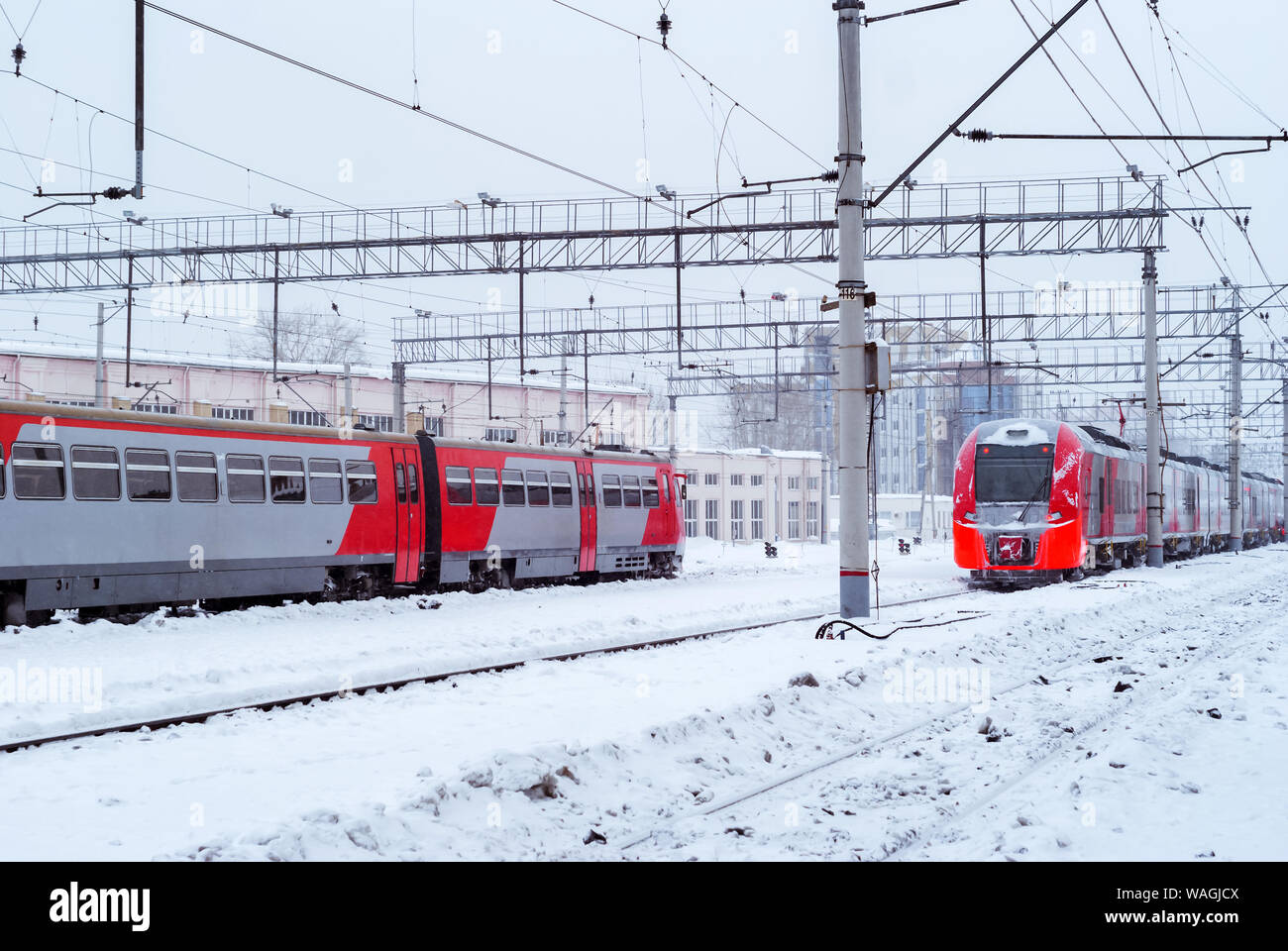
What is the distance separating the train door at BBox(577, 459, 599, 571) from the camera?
26734 millimetres

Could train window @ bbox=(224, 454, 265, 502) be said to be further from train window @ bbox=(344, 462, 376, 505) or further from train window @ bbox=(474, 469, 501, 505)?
train window @ bbox=(474, 469, 501, 505)

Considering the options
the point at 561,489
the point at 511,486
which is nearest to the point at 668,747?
the point at 511,486

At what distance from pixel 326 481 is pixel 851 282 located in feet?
30.7

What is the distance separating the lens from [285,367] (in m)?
50.8

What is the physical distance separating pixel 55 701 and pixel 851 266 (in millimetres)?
10438

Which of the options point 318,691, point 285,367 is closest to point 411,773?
point 318,691

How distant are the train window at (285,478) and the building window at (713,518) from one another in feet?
144

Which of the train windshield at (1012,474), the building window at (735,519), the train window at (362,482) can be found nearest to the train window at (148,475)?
the train window at (362,482)

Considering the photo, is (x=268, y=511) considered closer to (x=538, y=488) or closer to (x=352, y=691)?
(x=538, y=488)

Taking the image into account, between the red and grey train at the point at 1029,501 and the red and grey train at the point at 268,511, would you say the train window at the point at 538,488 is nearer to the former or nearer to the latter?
the red and grey train at the point at 268,511

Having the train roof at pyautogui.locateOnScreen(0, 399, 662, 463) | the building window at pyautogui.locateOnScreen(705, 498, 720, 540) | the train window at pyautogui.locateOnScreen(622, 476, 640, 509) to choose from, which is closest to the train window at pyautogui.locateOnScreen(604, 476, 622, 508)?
the train window at pyautogui.locateOnScreen(622, 476, 640, 509)

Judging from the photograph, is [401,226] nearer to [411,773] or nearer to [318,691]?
[318,691]

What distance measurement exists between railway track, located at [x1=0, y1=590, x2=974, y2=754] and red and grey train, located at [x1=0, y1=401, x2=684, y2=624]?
641 centimetres

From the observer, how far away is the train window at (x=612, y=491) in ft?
91.0
